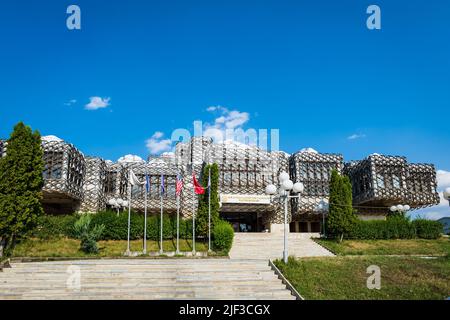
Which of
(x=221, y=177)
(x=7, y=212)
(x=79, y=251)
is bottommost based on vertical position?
(x=79, y=251)

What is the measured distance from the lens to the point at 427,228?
91.0 ft

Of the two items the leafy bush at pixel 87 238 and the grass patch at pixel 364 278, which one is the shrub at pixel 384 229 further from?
the leafy bush at pixel 87 238

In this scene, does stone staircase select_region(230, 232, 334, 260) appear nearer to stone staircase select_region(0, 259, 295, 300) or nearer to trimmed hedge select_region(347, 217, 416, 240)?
trimmed hedge select_region(347, 217, 416, 240)

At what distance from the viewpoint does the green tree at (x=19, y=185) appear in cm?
1917

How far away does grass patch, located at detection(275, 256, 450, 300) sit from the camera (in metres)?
11.2

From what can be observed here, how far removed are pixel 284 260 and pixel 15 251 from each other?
45.3ft

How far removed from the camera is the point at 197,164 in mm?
39969

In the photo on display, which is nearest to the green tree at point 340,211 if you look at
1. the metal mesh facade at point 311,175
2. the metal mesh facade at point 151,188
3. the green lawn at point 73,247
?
the green lawn at point 73,247

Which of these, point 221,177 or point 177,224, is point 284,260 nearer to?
point 177,224

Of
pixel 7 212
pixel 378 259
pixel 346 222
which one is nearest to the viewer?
pixel 378 259

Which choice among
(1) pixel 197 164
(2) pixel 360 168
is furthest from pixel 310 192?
(1) pixel 197 164

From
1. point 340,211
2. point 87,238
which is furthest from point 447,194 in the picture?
point 87,238

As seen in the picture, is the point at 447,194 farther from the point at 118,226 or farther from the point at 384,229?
the point at 118,226

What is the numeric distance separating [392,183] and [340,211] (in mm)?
16205
